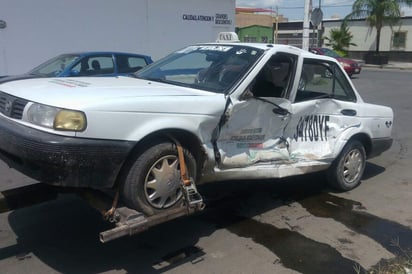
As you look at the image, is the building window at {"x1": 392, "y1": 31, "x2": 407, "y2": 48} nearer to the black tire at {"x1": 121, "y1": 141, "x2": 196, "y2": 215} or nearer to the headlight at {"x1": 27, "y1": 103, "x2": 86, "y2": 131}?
the black tire at {"x1": 121, "y1": 141, "x2": 196, "y2": 215}

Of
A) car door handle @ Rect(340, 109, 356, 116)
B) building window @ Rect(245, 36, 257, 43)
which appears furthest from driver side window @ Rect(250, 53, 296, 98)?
building window @ Rect(245, 36, 257, 43)

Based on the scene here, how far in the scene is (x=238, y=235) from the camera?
173 inches

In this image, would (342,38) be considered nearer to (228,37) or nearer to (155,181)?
(228,37)

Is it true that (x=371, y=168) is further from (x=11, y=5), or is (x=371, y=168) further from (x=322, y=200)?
(x=11, y=5)

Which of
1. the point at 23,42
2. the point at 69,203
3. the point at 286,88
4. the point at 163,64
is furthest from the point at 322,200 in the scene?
the point at 23,42

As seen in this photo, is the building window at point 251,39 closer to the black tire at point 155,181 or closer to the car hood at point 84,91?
the car hood at point 84,91

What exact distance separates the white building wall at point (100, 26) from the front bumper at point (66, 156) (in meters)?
12.4

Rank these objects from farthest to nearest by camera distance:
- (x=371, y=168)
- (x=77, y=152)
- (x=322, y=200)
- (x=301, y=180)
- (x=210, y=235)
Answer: (x=371, y=168)
(x=301, y=180)
(x=322, y=200)
(x=210, y=235)
(x=77, y=152)

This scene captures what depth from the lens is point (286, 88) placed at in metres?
4.87

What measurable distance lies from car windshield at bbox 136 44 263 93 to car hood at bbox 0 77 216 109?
0.25 meters

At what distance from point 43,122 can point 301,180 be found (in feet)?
12.7

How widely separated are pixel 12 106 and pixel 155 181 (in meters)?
1.30

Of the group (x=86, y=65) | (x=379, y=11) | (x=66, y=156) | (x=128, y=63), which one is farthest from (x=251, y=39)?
(x=66, y=156)

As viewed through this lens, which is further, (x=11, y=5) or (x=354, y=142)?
(x=11, y=5)
